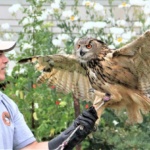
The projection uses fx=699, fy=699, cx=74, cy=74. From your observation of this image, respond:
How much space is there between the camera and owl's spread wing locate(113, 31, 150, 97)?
531 centimetres

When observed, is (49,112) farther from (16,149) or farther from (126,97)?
(16,149)

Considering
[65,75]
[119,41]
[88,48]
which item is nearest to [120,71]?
[88,48]

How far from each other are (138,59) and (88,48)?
1.32 ft

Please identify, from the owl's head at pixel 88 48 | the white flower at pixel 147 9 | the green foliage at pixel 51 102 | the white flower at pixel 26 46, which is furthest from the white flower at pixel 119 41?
the owl's head at pixel 88 48

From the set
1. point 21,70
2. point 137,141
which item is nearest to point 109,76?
point 137,141

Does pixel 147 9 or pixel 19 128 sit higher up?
pixel 147 9

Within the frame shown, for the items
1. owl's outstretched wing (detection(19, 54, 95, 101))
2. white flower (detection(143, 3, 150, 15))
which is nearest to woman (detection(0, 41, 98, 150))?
owl's outstretched wing (detection(19, 54, 95, 101))

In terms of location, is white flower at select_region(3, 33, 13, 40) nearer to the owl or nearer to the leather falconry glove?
the owl

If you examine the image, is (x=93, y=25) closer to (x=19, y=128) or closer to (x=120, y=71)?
(x=120, y=71)

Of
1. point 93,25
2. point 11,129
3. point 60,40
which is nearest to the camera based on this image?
point 11,129

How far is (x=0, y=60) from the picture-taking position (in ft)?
13.2

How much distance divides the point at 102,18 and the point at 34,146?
11.0 ft

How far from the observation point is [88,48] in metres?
5.42

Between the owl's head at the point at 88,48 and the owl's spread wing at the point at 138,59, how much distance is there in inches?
5.9
